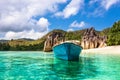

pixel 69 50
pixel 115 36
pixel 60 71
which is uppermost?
pixel 115 36

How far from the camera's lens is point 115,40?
70.4 metres

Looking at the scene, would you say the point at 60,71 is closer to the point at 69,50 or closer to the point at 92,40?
the point at 69,50

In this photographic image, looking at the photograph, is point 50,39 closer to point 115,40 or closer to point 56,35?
point 56,35

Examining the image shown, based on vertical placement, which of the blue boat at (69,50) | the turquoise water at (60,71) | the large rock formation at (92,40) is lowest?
the turquoise water at (60,71)

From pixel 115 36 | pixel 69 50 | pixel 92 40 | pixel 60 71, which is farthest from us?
pixel 92 40

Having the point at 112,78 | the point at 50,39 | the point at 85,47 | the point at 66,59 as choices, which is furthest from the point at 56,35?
the point at 112,78

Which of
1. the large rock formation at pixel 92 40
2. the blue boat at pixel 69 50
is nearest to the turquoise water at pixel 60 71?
the blue boat at pixel 69 50

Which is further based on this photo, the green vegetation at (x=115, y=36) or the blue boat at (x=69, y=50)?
the green vegetation at (x=115, y=36)

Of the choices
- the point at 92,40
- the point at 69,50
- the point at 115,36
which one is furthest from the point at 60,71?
the point at 92,40

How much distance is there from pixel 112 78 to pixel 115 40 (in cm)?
5660

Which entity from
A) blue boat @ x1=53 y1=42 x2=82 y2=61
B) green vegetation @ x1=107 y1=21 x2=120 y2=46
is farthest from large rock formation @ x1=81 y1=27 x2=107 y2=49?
blue boat @ x1=53 y1=42 x2=82 y2=61

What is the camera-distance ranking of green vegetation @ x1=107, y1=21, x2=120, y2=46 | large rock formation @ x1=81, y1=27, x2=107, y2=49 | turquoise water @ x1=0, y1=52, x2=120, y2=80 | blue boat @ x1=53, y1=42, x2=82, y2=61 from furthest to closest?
1. large rock formation @ x1=81, y1=27, x2=107, y2=49
2. green vegetation @ x1=107, y1=21, x2=120, y2=46
3. blue boat @ x1=53, y1=42, x2=82, y2=61
4. turquoise water @ x1=0, y1=52, x2=120, y2=80

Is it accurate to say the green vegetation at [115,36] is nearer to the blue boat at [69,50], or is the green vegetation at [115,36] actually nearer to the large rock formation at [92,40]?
the large rock formation at [92,40]

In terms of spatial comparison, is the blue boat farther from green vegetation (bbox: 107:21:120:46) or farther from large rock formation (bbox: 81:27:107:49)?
large rock formation (bbox: 81:27:107:49)
